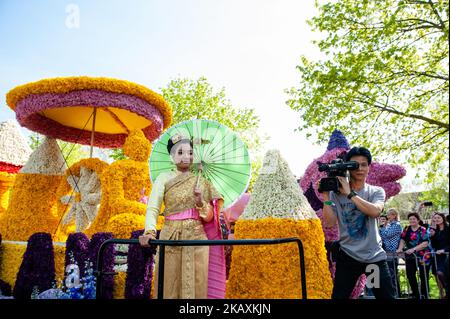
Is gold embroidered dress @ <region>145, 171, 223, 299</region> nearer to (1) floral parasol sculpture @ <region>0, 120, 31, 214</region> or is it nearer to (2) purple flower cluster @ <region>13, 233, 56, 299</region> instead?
(2) purple flower cluster @ <region>13, 233, 56, 299</region>

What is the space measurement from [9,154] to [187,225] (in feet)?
29.8

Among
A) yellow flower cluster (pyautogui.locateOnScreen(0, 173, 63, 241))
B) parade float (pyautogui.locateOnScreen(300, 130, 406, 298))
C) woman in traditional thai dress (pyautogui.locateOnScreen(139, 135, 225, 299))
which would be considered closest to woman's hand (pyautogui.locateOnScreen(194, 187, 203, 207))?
woman in traditional thai dress (pyautogui.locateOnScreen(139, 135, 225, 299))

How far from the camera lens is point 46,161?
8227mm

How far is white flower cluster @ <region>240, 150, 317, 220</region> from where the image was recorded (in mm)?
4621

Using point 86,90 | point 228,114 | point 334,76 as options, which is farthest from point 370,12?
point 228,114

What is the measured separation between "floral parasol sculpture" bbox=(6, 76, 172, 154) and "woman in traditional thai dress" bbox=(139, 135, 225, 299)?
3.91 metres

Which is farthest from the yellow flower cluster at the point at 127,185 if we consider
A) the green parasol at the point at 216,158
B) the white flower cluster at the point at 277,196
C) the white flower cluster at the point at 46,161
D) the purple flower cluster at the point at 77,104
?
the white flower cluster at the point at 46,161

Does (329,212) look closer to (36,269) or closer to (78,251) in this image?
(78,251)

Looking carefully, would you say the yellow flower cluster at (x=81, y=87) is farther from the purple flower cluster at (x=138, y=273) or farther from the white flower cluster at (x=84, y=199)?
the purple flower cluster at (x=138, y=273)

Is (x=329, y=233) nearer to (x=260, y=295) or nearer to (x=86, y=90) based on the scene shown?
(x=260, y=295)

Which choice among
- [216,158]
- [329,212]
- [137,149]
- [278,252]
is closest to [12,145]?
[137,149]

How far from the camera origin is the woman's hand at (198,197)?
3.07 meters

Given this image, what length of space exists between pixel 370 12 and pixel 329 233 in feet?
20.1
